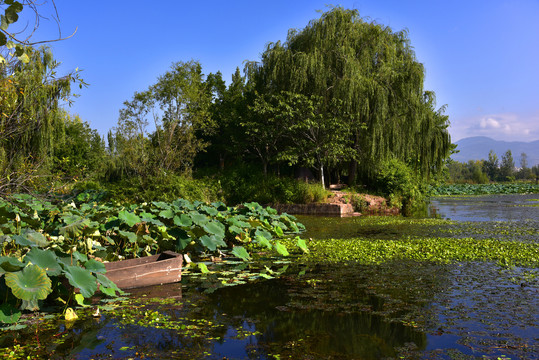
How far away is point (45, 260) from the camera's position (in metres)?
3.86

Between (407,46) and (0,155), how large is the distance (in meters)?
20.0

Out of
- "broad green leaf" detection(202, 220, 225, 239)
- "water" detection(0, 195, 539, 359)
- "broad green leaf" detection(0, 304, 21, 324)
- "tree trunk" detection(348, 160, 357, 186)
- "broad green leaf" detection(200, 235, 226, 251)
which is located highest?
"tree trunk" detection(348, 160, 357, 186)

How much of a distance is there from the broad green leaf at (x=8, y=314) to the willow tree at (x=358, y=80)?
1640cm

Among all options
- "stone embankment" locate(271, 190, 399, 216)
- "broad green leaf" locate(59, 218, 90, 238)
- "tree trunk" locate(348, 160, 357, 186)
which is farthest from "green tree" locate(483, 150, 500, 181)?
"broad green leaf" locate(59, 218, 90, 238)

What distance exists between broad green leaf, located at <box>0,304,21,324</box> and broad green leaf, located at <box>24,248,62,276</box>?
0.40m

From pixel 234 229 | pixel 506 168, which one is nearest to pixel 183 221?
pixel 234 229

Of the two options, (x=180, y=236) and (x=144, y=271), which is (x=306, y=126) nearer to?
(x=180, y=236)

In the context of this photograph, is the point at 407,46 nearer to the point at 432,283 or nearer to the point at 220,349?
the point at 432,283

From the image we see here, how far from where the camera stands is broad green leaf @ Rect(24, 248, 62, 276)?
12.3ft

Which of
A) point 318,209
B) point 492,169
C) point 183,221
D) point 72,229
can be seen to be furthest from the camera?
point 492,169

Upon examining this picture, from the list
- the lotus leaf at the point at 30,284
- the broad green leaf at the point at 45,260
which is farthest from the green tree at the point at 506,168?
the lotus leaf at the point at 30,284

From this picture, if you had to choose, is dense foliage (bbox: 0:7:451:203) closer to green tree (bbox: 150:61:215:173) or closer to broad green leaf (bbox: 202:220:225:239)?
green tree (bbox: 150:61:215:173)

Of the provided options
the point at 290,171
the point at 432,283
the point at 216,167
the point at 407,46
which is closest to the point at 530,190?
the point at 407,46

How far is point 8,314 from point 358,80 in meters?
17.5
